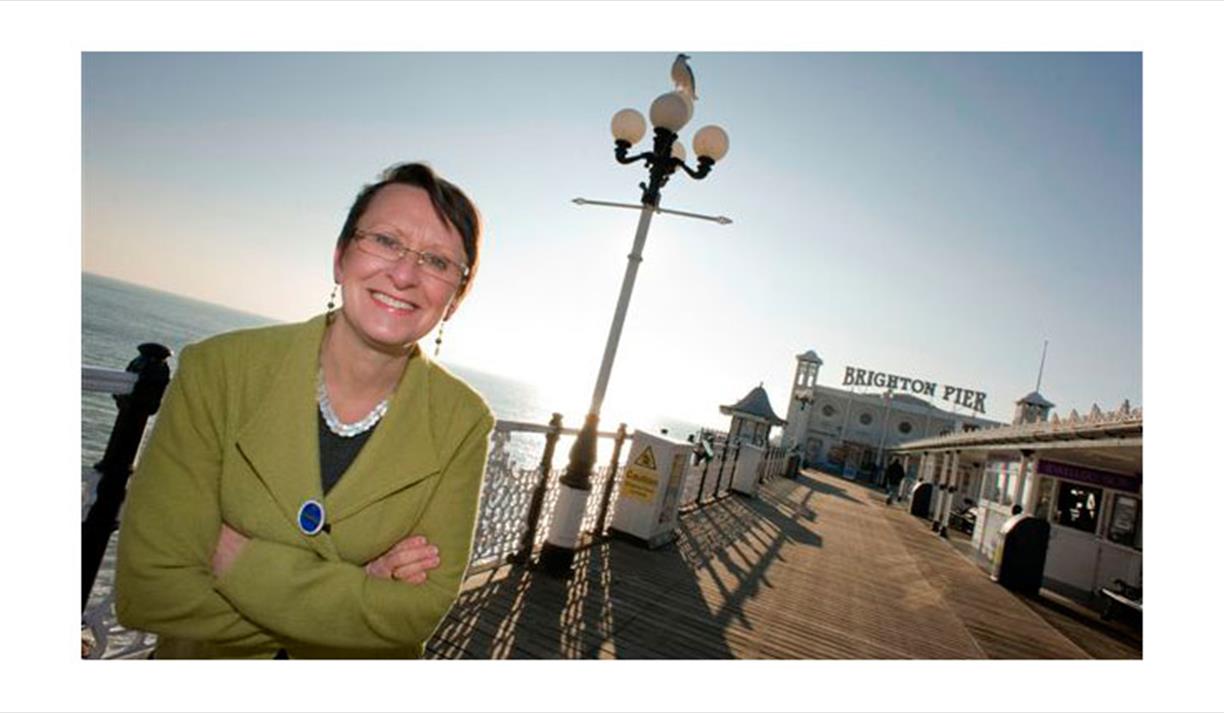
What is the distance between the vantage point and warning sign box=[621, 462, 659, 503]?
668 cm

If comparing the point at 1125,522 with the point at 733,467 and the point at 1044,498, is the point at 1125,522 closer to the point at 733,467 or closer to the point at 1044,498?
the point at 1044,498

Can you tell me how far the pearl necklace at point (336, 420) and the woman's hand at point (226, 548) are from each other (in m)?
0.35

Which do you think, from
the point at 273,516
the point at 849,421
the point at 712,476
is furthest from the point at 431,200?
the point at 849,421

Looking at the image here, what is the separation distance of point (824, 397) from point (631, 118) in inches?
2010

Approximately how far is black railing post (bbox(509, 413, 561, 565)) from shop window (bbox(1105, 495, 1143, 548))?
10.6m

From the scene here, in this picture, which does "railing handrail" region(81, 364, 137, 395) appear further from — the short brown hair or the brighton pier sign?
the brighton pier sign

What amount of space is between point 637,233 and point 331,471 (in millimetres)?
4190

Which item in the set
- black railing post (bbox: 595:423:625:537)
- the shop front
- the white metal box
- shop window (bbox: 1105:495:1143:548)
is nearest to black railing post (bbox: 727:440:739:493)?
the shop front

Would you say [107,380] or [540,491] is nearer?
[107,380]

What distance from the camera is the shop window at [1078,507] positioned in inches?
424

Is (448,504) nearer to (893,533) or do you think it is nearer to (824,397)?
(893,533)

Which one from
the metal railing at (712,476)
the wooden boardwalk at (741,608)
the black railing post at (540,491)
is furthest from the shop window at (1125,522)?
the black railing post at (540,491)

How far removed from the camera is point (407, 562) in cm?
163
